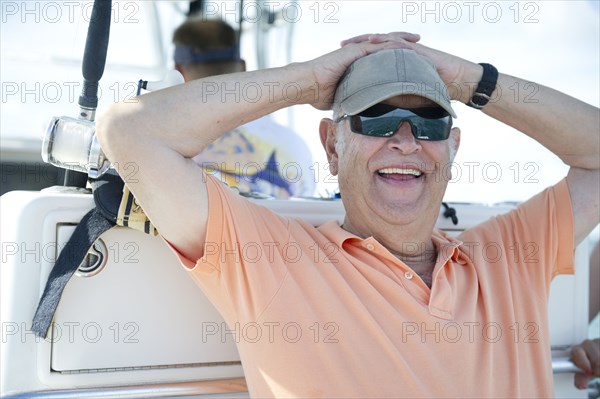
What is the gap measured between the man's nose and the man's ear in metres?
0.23

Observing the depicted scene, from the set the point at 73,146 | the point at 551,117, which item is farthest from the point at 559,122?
the point at 73,146

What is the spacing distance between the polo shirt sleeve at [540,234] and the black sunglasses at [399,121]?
1.22ft

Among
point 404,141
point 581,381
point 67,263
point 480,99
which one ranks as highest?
point 480,99

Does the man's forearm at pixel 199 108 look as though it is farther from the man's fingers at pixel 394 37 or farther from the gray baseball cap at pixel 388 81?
the man's fingers at pixel 394 37

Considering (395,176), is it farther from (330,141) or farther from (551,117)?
(551,117)

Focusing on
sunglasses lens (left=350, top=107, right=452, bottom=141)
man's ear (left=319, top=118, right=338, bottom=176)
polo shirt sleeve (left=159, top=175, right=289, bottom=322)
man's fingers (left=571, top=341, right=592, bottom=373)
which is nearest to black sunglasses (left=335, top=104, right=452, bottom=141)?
sunglasses lens (left=350, top=107, right=452, bottom=141)

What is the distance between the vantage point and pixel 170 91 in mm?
1589

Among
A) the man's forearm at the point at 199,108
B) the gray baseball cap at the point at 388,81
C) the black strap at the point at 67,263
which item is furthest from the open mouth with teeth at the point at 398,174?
the black strap at the point at 67,263

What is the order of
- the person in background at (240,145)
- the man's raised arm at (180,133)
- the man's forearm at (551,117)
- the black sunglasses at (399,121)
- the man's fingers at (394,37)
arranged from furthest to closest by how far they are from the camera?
the person in background at (240,145), the man's forearm at (551,117), the man's fingers at (394,37), the black sunglasses at (399,121), the man's raised arm at (180,133)

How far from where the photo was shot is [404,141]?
174 cm

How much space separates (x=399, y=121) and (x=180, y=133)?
590 millimetres

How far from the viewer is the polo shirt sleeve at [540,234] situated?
6.15ft

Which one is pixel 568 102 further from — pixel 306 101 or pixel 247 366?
pixel 247 366

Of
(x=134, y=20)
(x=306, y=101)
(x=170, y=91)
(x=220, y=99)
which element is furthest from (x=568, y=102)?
(x=134, y=20)
